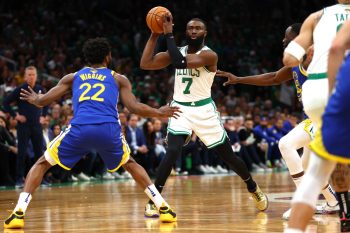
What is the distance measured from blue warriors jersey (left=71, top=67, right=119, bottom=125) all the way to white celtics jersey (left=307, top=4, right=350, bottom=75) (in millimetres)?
2216

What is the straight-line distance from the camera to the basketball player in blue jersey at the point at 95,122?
7309 mm

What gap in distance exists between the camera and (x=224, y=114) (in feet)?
65.5

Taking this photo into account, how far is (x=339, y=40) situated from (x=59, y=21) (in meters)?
19.5

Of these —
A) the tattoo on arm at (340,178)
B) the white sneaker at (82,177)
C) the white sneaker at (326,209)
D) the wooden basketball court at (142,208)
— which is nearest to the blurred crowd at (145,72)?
the white sneaker at (82,177)

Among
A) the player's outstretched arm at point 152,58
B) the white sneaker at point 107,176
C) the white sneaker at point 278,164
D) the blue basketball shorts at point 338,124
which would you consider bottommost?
the white sneaker at point 278,164

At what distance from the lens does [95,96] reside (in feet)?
24.3

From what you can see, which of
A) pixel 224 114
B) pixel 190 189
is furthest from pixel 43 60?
pixel 190 189

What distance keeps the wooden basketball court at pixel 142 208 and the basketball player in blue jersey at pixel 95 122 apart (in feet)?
1.49

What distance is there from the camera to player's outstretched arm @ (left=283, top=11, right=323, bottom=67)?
18.9ft

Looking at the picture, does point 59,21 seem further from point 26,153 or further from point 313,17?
point 313,17

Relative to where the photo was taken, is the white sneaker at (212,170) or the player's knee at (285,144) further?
the white sneaker at (212,170)

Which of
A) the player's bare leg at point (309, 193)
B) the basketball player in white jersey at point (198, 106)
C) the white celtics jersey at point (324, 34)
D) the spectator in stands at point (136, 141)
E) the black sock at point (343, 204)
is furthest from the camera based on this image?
the spectator in stands at point (136, 141)

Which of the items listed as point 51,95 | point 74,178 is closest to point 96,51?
point 51,95

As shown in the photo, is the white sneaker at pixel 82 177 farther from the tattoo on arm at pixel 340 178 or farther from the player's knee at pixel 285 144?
the tattoo on arm at pixel 340 178
